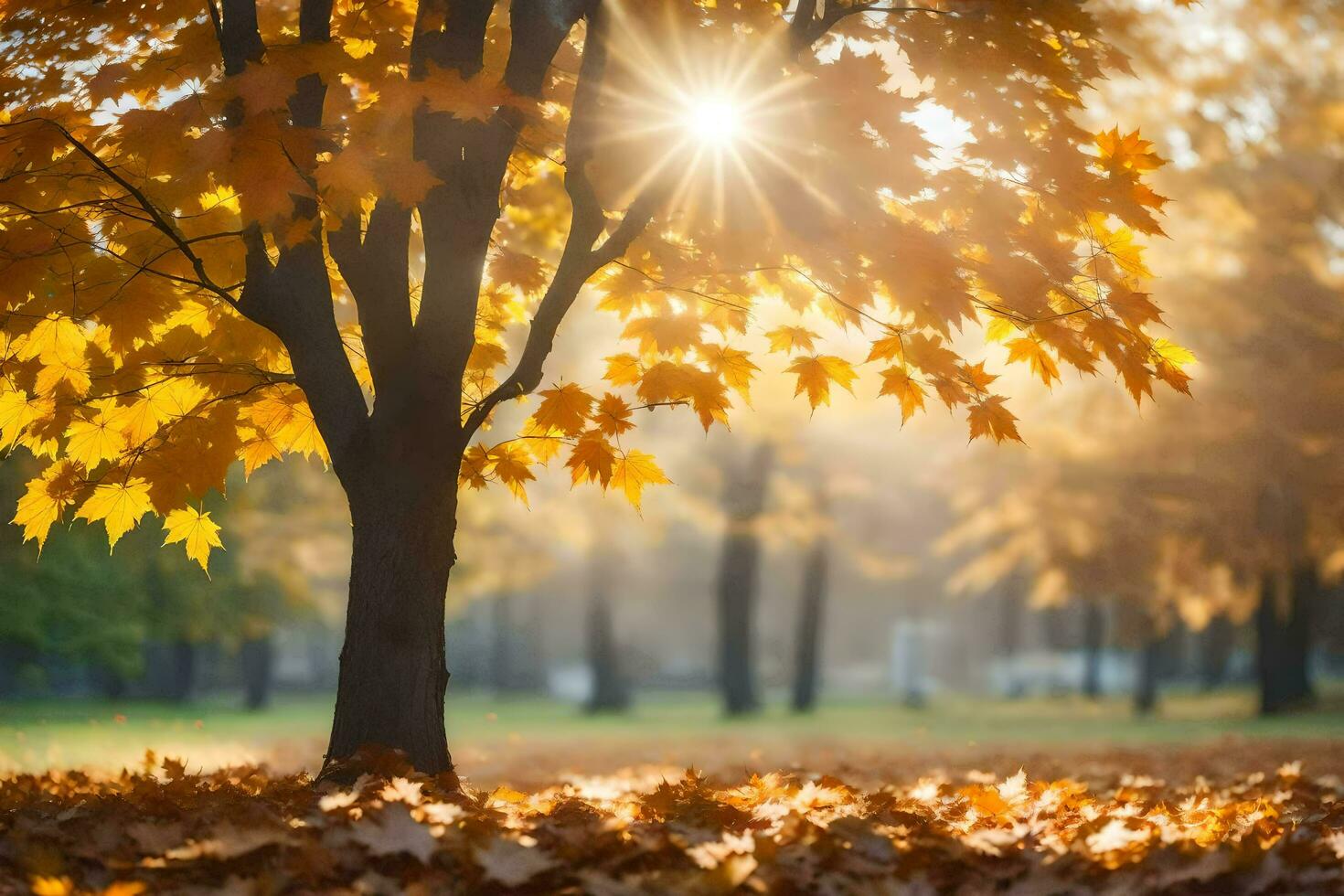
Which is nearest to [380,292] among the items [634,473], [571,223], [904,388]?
[571,223]

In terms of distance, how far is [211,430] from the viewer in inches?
221

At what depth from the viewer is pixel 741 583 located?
25141 mm

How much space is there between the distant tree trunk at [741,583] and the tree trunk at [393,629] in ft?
57.2

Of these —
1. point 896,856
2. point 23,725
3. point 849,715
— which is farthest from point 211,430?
point 849,715

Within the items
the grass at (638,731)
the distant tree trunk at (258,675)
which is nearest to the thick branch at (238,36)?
the grass at (638,731)

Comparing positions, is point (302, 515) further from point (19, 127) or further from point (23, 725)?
point (19, 127)

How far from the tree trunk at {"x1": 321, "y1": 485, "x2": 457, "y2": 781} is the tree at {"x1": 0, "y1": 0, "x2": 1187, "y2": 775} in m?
0.01

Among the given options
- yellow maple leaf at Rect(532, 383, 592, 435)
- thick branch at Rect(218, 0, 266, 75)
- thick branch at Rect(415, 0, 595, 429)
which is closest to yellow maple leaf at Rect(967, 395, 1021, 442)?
yellow maple leaf at Rect(532, 383, 592, 435)

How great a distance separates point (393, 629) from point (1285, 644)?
844 inches

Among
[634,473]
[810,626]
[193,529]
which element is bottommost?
[810,626]

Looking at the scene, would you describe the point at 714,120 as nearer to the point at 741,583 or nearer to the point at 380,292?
the point at 380,292

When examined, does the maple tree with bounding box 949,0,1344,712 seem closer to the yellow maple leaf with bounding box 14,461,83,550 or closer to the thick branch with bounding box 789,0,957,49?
the thick branch with bounding box 789,0,957,49

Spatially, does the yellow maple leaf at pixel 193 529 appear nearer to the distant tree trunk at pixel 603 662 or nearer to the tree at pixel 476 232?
the tree at pixel 476 232

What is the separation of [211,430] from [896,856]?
3.74 meters
